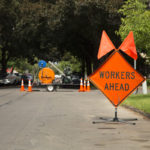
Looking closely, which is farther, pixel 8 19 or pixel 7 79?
pixel 7 79

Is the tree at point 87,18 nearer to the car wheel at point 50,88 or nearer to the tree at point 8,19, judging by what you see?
the tree at point 8,19

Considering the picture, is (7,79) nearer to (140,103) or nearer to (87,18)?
(87,18)

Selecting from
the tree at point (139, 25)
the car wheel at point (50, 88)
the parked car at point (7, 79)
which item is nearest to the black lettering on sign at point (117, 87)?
the tree at point (139, 25)

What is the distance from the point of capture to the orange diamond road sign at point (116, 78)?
494 inches

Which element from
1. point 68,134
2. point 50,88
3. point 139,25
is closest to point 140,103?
point 139,25

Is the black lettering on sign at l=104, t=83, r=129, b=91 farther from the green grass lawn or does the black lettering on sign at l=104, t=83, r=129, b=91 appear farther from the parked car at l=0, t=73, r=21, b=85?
the parked car at l=0, t=73, r=21, b=85

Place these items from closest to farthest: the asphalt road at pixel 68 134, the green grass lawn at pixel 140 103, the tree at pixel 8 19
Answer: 1. the asphalt road at pixel 68 134
2. the green grass lawn at pixel 140 103
3. the tree at pixel 8 19

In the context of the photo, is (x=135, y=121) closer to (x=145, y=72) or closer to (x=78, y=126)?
(x=78, y=126)

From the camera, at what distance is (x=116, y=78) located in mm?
12555

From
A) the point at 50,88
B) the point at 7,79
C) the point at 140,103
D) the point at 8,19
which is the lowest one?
the point at 140,103

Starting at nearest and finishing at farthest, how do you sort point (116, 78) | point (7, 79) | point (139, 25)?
point (116, 78), point (139, 25), point (7, 79)

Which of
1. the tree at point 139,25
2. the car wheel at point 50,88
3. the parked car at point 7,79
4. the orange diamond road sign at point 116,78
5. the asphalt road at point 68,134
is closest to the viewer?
the asphalt road at point 68,134

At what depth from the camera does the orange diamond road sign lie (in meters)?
12.6

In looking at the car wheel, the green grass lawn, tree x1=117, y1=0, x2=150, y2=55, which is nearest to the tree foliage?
the car wheel
